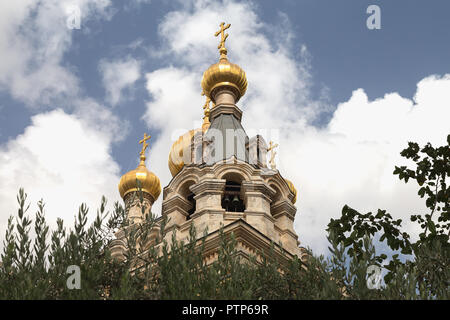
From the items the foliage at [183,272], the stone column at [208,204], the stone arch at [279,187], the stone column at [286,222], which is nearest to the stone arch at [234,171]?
the stone column at [208,204]

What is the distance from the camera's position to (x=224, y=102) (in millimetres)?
30188

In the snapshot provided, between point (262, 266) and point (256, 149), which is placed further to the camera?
point (256, 149)

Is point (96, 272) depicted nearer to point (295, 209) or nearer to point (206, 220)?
point (206, 220)

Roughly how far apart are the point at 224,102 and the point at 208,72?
7.51ft

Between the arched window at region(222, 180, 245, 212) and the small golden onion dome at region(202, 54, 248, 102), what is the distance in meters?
7.22

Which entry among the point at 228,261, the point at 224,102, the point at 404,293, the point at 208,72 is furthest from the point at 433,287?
the point at 208,72

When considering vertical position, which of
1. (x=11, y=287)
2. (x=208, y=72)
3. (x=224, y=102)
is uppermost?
(x=208, y=72)

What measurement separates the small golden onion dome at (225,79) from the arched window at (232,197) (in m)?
Answer: 7.22

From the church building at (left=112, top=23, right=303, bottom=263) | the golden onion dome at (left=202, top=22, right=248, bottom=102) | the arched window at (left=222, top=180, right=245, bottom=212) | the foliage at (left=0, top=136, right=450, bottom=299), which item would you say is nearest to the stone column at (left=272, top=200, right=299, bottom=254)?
the church building at (left=112, top=23, right=303, bottom=263)

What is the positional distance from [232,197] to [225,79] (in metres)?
7.98

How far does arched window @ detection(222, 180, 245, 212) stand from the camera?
25.0m

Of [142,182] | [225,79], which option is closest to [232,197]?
[225,79]

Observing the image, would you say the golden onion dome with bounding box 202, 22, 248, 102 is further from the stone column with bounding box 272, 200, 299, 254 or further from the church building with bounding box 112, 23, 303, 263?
the stone column with bounding box 272, 200, 299, 254
